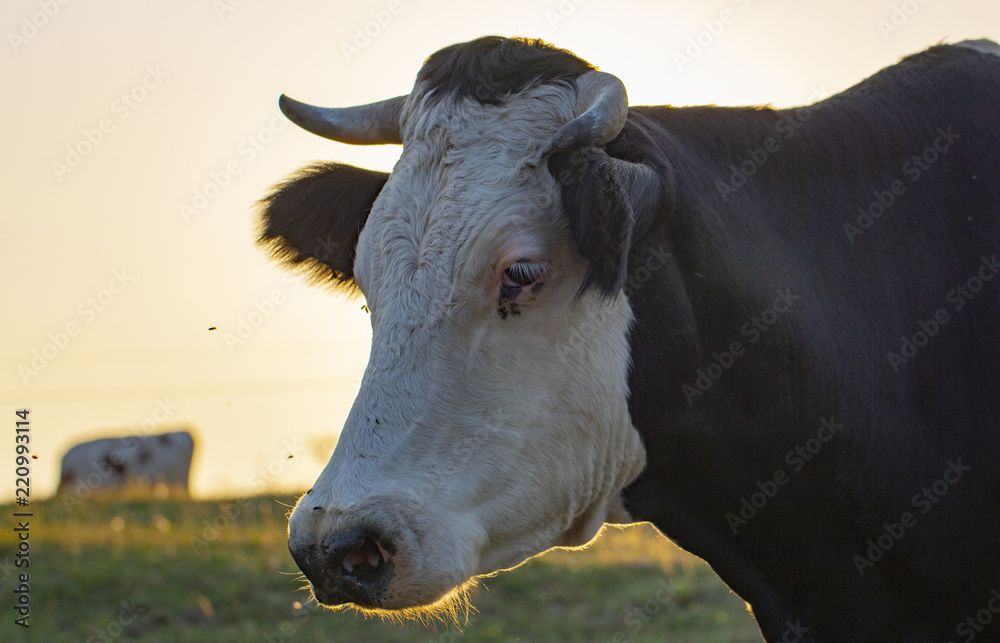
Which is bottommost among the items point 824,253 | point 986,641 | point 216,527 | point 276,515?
point 276,515

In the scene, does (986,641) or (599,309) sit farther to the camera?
(986,641)

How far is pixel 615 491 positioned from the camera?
325cm

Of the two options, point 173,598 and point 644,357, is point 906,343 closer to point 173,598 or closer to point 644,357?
point 644,357

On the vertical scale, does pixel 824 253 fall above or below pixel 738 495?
above

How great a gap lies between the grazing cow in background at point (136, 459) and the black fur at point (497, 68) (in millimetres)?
15380

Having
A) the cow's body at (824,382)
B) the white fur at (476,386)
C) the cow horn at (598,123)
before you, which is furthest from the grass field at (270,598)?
the cow horn at (598,123)

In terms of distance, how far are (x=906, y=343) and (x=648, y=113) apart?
1083mm

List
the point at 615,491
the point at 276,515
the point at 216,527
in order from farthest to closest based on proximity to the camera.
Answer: the point at 276,515 < the point at 216,527 < the point at 615,491

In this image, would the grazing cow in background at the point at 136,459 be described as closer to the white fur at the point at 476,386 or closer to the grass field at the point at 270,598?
the grass field at the point at 270,598

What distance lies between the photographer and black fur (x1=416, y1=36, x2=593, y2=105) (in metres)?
3.27

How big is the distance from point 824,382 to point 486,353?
3.42ft

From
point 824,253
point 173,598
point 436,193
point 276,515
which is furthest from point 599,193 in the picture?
point 276,515

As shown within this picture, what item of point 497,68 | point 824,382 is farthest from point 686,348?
point 497,68

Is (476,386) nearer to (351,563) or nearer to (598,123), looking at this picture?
(351,563)
